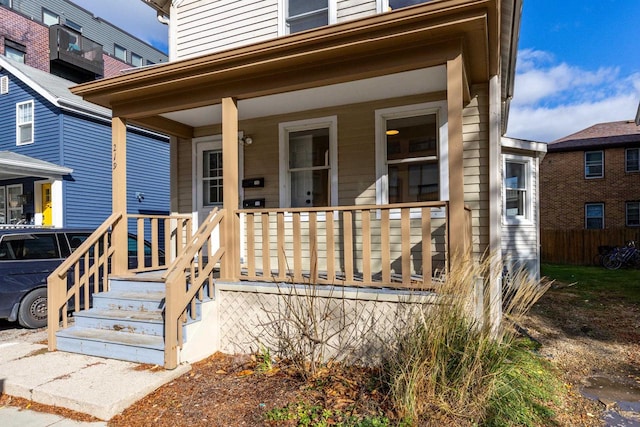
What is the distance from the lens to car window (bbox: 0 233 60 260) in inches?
225

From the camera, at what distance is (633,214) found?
672 inches

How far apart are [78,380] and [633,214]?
20701 millimetres

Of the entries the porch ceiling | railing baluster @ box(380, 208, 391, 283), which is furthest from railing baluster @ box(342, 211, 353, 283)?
the porch ceiling

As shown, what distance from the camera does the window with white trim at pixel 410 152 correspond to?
535 cm

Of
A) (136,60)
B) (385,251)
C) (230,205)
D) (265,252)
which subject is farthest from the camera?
(136,60)

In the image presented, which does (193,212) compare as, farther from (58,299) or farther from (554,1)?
(554,1)

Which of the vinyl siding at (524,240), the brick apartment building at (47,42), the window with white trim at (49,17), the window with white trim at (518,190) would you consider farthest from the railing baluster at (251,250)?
the window with white trim at (49,17)

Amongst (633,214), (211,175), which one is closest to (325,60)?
(211,175)

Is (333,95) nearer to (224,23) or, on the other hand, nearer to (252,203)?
(252,203)

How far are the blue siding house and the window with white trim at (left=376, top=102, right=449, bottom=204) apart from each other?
910cm

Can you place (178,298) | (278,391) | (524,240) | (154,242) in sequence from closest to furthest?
(278,391), (178,298), (154,242), (524,240)

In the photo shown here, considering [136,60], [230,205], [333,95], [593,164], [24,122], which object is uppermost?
[136,60]

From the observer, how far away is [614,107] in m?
39.2

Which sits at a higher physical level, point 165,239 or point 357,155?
point 357,155
